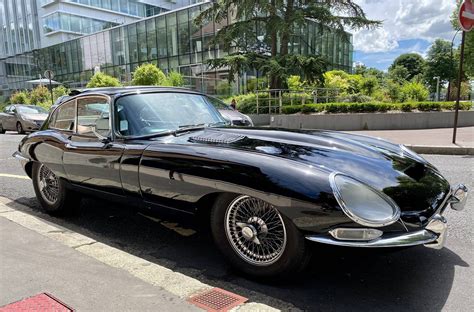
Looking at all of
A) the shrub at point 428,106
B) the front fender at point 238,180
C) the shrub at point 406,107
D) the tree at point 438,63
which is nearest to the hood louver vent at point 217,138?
the front fender at point 238,180

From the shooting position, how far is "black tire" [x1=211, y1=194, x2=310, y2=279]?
8.23 feet

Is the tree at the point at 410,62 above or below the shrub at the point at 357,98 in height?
above

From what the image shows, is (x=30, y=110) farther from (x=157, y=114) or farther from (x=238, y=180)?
(x=238, y=180)

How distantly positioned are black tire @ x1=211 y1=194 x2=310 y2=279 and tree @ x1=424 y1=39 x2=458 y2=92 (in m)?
65.9

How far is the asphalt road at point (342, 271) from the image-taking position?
8.20 feet

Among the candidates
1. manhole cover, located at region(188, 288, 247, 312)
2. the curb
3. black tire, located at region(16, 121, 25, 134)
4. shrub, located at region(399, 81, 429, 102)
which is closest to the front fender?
manhole cover, located at region(188, 288, 247, 312)

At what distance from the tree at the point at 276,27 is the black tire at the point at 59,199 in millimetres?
15276

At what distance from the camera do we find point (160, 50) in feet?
117

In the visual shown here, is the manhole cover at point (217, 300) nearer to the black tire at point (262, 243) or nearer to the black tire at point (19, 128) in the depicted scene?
the black tire at point (262, 243)

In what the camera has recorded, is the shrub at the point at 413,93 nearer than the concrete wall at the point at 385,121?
No

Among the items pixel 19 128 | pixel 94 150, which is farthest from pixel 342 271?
pixel 19 128

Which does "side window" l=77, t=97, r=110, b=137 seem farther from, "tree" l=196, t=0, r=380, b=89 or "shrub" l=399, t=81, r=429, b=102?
"shrub" l=399, t=81, r=429, b=102

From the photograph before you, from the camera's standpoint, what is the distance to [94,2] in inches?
2044

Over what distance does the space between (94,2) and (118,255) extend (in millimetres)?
56246
